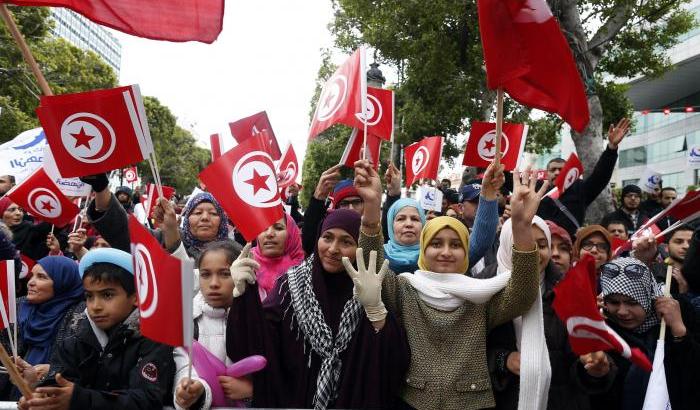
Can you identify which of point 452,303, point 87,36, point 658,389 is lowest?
point 658,389

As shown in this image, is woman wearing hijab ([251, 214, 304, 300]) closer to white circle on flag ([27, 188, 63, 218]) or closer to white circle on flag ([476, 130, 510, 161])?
white circle on flag ([27, 188, 63, 218])

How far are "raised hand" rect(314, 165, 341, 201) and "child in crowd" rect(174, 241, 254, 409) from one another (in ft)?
2.49

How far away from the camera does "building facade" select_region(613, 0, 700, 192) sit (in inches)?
1183

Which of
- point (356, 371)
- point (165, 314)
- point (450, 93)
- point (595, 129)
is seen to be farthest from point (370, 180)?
point (450, 93)

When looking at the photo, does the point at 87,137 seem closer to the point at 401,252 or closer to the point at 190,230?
the point at 190,230

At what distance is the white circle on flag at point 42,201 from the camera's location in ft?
16.3

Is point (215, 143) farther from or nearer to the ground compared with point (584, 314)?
farther from the ground

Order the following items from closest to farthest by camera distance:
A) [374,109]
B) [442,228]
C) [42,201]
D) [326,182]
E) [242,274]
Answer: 1. [242,274]
2. [442,228]
3. [326,182]
4. [374,109]
5. [42,201]

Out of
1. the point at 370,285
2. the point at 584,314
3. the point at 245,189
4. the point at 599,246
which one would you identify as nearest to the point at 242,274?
the point at 370,285

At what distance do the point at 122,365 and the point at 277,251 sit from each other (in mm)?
1496

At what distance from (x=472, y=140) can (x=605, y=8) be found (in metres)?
7.33

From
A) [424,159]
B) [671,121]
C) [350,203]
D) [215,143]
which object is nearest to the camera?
[350,203]

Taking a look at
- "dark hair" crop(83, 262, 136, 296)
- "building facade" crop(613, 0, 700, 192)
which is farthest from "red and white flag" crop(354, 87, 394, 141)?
"building facade" crop(613, 0, 700, 192)

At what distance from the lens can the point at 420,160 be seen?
22.3 feet
